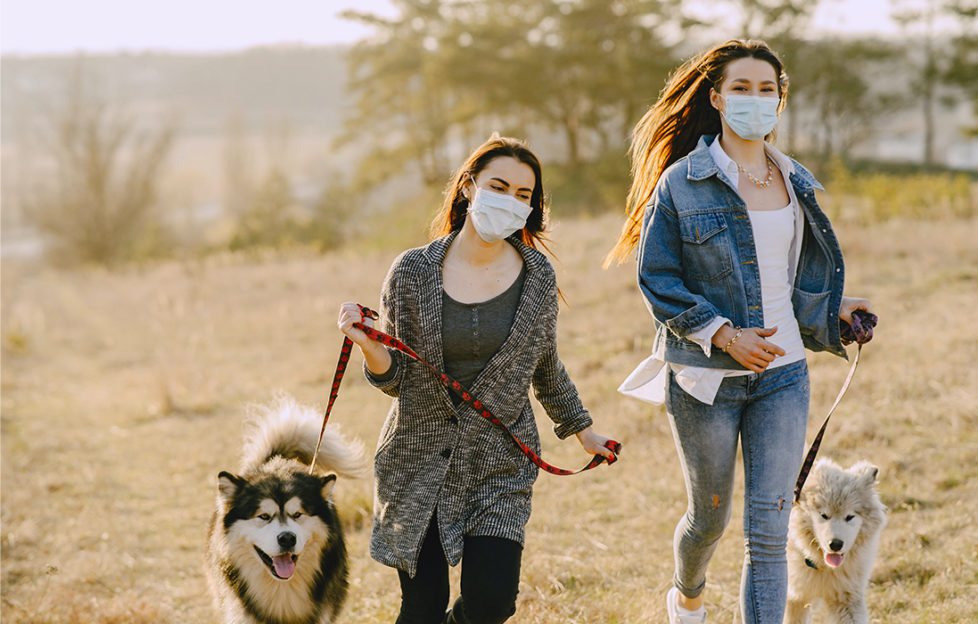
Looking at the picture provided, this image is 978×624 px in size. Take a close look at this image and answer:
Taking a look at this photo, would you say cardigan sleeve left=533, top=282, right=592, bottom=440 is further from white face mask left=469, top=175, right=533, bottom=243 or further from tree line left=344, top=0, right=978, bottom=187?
tree line left=344, top=0, right=978, bottom=187

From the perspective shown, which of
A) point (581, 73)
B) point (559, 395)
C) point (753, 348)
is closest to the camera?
point (753, 348)

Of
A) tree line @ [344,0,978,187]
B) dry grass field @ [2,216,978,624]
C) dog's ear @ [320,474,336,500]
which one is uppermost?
tree line @ [344,0,978,187]

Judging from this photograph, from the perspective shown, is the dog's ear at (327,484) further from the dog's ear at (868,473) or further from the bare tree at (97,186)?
the bare tree at (97,186)

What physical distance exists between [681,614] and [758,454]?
2.81ft

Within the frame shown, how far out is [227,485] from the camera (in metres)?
3.12

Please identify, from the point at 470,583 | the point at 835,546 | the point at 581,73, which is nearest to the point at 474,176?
the point at 470,583

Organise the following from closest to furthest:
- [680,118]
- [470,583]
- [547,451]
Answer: [470,583] → [680,118] → [547,451]

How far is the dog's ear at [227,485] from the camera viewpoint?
310cm

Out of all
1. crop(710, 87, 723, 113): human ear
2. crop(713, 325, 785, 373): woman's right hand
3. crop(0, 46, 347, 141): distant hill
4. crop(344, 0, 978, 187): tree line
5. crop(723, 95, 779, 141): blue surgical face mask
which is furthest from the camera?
crop(0, 46, 347, 141): distant hill

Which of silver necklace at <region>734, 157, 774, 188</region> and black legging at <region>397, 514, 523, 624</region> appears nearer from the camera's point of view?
black legging at <region>397, 514, 523, 624</region>

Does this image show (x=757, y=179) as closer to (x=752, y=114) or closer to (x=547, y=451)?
(x=752, y=114)

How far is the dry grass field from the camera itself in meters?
4.07

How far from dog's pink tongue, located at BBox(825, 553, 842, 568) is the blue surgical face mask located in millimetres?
1704

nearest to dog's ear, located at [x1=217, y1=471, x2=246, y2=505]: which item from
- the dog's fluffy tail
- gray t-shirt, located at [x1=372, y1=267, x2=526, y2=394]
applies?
the dog's fluffy tail
